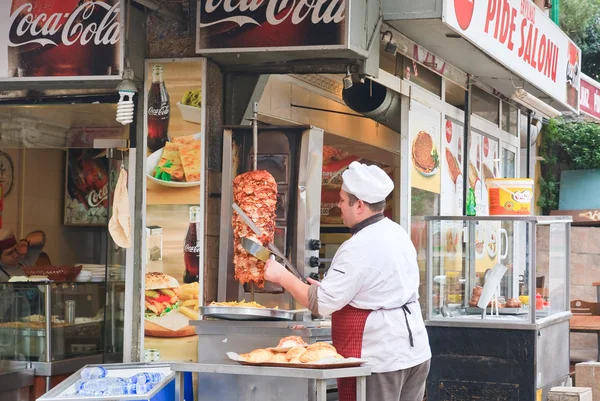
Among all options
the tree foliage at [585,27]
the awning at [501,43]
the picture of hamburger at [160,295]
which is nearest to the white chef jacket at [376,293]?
the picture of hamburger at [160,295]

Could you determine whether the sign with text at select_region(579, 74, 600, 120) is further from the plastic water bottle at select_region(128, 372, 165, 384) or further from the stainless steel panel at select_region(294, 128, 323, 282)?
the plastic water bottle at select_region(128, 372, 165, 384)

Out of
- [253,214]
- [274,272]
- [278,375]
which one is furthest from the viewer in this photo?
[253,214]

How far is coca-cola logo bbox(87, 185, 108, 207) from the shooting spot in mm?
10938

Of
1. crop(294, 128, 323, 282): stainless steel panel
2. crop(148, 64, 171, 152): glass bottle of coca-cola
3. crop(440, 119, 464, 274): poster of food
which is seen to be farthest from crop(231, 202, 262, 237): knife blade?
crop(440, 119, 464, 274): poster of food

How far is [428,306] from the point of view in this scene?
8281 mm

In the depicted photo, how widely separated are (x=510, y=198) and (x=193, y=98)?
3.02m

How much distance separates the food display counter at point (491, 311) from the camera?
7840 millimetres

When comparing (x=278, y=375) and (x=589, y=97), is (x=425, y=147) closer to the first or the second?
(x=278, y=375)

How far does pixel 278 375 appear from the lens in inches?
193

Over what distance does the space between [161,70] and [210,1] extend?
712 mm

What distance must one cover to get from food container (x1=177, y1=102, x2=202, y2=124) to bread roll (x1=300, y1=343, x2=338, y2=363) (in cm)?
294

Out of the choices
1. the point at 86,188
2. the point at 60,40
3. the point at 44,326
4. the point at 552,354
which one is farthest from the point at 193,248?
the point at 86,188

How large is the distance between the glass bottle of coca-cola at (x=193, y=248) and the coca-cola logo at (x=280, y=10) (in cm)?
149

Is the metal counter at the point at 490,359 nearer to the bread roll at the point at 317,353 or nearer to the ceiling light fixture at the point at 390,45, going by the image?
the ceiling light fixture at the point at 390,45
